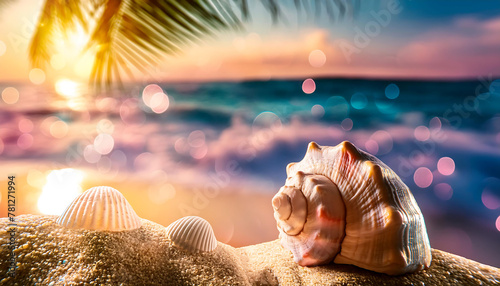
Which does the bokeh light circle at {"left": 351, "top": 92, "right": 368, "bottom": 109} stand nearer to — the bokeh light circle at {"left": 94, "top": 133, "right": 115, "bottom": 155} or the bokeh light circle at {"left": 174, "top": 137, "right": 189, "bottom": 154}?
the bokeh light circle at {"left": 174, "top": 137, "right": 189, "bottom": 154}

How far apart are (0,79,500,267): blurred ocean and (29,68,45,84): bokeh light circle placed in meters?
0.06

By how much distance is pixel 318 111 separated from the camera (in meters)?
1.80

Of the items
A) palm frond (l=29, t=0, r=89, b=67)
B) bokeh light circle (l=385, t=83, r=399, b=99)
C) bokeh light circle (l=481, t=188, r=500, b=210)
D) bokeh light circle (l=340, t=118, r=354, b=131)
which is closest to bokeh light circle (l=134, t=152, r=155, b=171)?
palm frond (l=29, t=0, r=89, b=67)

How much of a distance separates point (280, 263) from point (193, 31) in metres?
0.86

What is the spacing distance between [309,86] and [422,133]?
0.68 m

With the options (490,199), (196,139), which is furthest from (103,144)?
(490,199)

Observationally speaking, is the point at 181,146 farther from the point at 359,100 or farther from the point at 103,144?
the point at 359,100

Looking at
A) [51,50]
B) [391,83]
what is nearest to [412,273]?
[391,83]

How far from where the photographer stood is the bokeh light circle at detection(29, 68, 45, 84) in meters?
1.54

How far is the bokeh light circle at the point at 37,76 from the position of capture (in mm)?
1536

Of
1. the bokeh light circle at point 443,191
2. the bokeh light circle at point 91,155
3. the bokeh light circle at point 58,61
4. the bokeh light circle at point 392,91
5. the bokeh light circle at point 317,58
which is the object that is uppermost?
the bokeh light circle at point 317,58

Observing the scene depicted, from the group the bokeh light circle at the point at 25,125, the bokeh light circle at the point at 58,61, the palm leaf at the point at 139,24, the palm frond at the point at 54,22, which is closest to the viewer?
the palm leaf at the point at 139,24

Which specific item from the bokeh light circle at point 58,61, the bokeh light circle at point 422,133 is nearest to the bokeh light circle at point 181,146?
the bokeh light circle at point 58,61

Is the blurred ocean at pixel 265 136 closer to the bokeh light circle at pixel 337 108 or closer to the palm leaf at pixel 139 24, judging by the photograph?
the bokeh light circle at pixel 337 108
